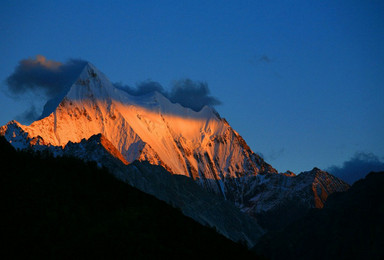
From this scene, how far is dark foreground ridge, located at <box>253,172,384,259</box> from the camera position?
169m

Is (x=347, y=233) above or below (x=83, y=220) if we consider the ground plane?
above

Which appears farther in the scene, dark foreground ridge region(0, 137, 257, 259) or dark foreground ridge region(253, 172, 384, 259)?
dark foreground ridge region(253, 172, 384, 259)

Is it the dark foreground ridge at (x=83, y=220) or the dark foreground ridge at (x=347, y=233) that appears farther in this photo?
the dark foreground ridge at (x=347, y=233)

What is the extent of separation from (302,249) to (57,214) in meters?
114

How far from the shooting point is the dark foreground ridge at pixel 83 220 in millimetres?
78125

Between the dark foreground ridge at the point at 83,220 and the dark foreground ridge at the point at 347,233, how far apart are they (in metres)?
76.7

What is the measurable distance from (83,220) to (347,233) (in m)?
108

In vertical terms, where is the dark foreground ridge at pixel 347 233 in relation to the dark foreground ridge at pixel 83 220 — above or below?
above

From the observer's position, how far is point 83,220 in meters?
86.1

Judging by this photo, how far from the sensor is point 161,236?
8756 centimetres

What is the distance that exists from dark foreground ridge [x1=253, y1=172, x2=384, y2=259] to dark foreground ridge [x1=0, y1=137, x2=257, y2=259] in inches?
3022

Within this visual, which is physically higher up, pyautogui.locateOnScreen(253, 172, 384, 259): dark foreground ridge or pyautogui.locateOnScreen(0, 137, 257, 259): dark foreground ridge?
pyautogui.locateOnScreen(253, 172, 384, 259): dark foreground ridge

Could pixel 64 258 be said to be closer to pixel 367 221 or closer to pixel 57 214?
pixel 57 214

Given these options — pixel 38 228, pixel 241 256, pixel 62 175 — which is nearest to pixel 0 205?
pixel 38 228
